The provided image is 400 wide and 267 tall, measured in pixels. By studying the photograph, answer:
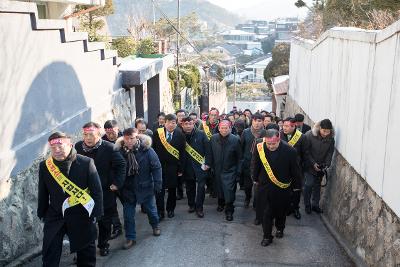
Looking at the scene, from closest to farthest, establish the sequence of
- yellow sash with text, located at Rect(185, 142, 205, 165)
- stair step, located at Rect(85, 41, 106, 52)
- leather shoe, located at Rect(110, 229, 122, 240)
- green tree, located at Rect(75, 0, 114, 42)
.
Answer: leather shoe, located at Rect(110, 229, 122, 240) → yellow sash with text, located at Rect(185, 142, 205, 165) → stair step, located at Rect(85, 41, 106, 52) → green tree, located at Rect(75, 0, 114, 42)

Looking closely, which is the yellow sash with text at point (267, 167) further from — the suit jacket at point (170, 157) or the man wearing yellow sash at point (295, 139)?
the man wearing yellow sash at point (295, 139)

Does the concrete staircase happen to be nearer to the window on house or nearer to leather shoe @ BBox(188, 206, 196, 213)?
Answer: the window on house

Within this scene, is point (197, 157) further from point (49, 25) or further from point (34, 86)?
point (49, 25)

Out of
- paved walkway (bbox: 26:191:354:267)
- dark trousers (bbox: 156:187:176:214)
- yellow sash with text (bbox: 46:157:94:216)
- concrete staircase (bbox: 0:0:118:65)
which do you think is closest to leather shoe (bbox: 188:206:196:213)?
paved walkway (bbox: 26:191:354:267)

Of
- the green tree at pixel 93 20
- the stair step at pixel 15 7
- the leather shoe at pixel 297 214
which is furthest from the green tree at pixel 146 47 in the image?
the stair step at pixel 15 7

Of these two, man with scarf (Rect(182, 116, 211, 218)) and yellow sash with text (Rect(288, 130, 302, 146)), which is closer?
man with scarf (Rect(182, 116, 211, 218))

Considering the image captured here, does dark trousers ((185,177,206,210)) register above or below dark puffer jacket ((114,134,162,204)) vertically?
below

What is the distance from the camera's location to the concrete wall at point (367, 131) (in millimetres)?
5598

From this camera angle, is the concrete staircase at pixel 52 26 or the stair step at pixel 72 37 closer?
the concrete staircase at pixel 52 26

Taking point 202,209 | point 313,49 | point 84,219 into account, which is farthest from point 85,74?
point 313,49

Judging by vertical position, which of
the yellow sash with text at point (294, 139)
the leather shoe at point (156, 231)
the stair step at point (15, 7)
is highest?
the stair step at point (15, 7)

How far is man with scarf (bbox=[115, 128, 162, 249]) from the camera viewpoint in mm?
6734

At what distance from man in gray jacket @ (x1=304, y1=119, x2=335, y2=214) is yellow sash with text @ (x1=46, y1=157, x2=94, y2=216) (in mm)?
4509

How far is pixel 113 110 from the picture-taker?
11.2 metres
